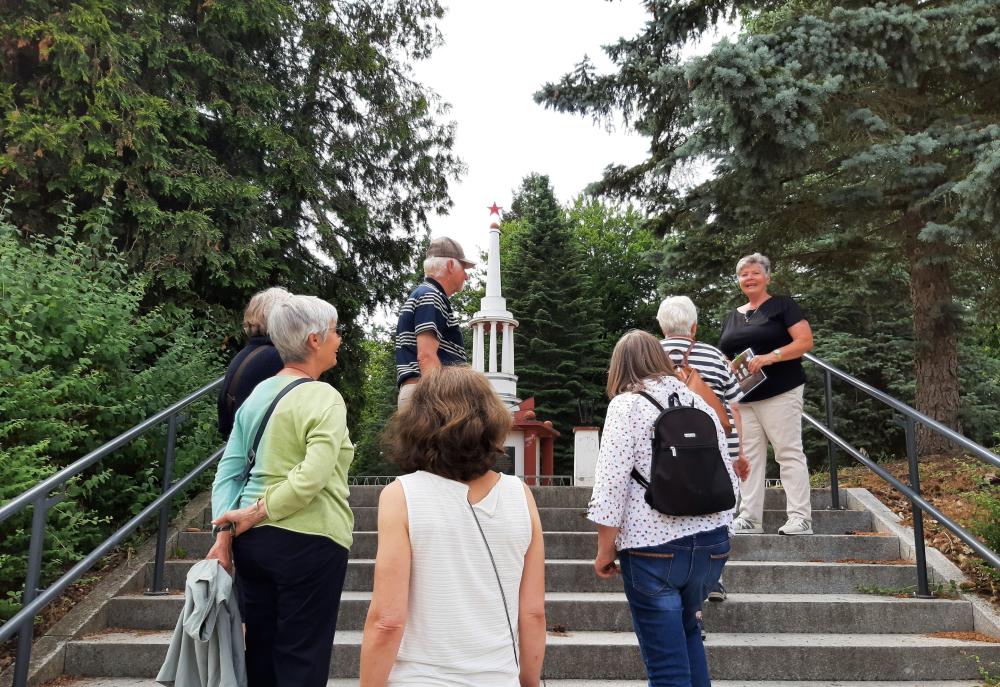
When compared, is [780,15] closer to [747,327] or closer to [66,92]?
[747,327]

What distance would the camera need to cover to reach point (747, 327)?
17.0 feet

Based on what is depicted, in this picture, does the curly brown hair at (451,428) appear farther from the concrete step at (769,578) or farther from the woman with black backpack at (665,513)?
the concrete step at (769,578)

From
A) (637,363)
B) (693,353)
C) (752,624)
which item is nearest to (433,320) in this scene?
(693,353)

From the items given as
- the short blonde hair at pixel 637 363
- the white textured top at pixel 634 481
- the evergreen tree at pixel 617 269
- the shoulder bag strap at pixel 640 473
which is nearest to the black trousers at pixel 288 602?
the white textured top at pixel 634 481

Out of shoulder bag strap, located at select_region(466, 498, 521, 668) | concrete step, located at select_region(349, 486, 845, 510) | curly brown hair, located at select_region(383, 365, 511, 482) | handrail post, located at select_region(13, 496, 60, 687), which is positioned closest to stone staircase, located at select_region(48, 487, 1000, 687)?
A: handrail post, located at select_region(13, 496, 60, 687)

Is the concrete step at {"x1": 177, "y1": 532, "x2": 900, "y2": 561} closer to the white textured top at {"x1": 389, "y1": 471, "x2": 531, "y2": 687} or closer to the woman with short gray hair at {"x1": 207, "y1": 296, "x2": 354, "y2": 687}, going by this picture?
the woman with short gray hair at {"x1": 207, "y1": 296, "x2": 354, "y2": 687}

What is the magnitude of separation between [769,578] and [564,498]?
1798 mm

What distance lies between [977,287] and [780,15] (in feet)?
12.2

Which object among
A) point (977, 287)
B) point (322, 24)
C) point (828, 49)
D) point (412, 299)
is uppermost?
point (322, 24)

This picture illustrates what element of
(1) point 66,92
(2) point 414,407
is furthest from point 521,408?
(2) point 414,407

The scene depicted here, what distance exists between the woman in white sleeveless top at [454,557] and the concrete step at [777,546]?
3263mm

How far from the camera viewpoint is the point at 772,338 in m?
5.12

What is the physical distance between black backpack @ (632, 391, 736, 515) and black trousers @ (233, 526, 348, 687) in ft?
3.29

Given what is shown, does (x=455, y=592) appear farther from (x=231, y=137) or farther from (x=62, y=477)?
(x=231, y=137)
